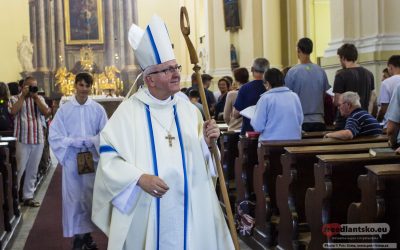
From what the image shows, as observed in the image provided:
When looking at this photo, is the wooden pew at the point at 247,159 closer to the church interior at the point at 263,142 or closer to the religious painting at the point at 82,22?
the church interior at the point at 263,142

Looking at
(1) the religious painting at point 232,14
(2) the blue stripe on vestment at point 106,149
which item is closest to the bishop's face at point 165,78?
(2) the blue stripe on vestment at point 106,149

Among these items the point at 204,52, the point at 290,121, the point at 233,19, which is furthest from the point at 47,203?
the point at 204,52

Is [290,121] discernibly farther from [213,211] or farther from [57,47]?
[57,47]

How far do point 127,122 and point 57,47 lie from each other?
78.4 ft

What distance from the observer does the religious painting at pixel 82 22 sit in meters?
26.9

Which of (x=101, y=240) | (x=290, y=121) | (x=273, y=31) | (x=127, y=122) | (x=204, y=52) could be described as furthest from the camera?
(x=204, y=52)

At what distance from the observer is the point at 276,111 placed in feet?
21.3

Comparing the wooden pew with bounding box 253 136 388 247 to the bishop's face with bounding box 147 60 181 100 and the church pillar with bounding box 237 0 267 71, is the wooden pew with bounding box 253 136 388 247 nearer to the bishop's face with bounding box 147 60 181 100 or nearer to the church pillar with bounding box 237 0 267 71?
the bishop's face with bounding box 147 60 181 100

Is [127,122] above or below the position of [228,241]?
above

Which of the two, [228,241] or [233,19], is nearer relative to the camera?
[228,241]

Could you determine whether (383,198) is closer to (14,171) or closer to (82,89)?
(82,89)

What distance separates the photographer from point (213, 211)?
372 cm

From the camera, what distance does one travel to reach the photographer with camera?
351 inches

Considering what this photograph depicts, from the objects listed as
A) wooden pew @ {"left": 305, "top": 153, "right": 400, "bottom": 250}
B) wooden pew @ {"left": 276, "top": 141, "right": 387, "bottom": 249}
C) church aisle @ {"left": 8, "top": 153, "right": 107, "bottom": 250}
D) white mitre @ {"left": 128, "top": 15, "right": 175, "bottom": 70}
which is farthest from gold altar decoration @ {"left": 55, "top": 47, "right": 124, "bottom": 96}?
white mitre @ {"left": 128, "top": 15, "right": 175, "bottom": 70}
